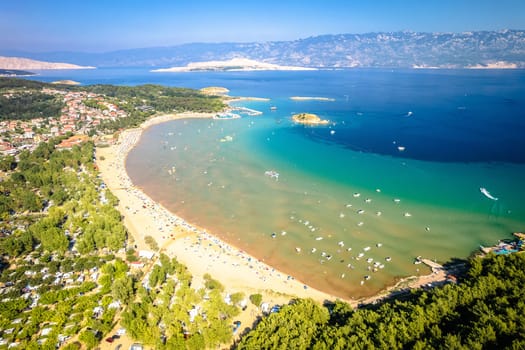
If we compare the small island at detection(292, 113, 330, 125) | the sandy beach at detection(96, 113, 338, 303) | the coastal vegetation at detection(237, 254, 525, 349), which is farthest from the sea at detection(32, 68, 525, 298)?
the coastal vegetation at detection(237, 254, 525, 349)

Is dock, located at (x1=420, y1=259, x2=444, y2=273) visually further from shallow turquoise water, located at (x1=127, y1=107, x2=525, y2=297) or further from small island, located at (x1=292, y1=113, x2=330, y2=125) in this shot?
small island, located at (x1=292, y1=113, x2=330, y2=125)

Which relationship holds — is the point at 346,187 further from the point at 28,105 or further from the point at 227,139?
the point at 28,105

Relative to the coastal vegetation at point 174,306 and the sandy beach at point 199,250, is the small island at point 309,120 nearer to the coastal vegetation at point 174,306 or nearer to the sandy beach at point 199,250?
the sandy beach at point 199,250

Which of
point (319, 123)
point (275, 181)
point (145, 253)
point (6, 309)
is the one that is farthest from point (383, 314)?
point (319, 123)

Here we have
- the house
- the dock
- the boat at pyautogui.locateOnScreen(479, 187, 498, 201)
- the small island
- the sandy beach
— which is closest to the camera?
the sandy beach

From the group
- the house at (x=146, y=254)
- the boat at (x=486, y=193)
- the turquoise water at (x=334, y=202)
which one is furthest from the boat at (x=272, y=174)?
the boat at (x=486, y=193)
